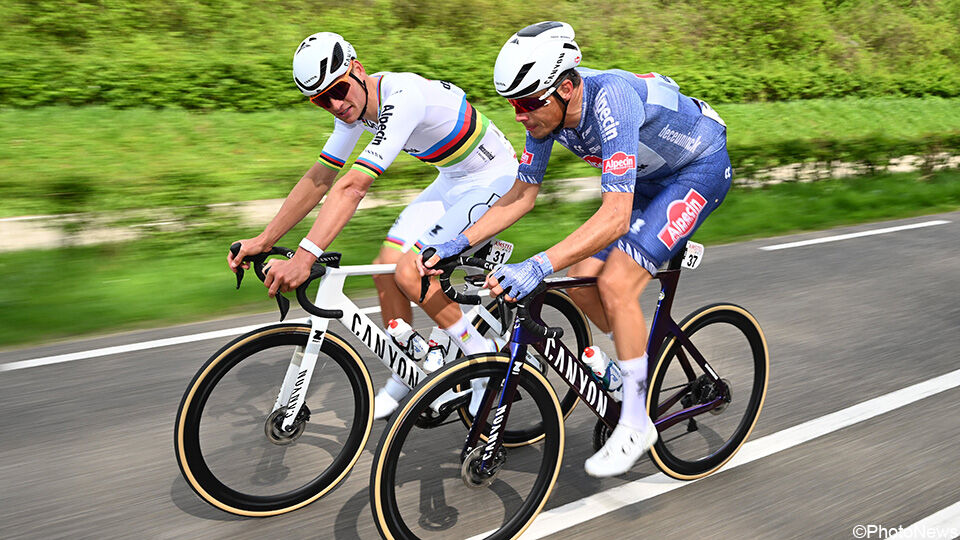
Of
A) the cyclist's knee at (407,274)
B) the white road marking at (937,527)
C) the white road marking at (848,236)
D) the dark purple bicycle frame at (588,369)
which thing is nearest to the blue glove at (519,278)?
the dark purple bicycle frame at (588,369)

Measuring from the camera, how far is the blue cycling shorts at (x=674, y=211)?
11.7ft

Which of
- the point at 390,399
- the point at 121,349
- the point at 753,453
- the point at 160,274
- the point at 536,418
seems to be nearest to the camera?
the point at 536,418

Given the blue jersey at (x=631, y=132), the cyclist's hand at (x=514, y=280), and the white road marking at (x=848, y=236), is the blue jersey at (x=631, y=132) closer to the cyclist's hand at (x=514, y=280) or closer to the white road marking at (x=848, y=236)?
the cyclist's hand at (x=514, y=280)

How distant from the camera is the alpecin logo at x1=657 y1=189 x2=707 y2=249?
3570mm

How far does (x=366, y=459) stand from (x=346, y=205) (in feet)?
4.49

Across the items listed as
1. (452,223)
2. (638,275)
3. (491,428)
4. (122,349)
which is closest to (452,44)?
(122,349)

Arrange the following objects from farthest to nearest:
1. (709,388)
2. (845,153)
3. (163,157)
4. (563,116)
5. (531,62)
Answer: (845,153)
(163,157)
(709,388)
(563,116)
(531,62)

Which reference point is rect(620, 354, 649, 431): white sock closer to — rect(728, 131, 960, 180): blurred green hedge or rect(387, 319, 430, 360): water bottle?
rect(387, 319, 430, 360): water bottle

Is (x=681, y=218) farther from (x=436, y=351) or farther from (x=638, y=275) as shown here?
(x=436, y=351)

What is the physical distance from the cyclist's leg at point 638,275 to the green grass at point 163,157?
493 centimetres

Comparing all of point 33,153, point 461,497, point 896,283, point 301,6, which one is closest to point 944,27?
point 301,6

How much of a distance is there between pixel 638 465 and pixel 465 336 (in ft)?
3.66

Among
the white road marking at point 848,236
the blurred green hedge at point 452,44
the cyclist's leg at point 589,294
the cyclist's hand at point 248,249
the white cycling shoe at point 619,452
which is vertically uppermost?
the cyclist's hand at point 248,249

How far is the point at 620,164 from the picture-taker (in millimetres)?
3209
